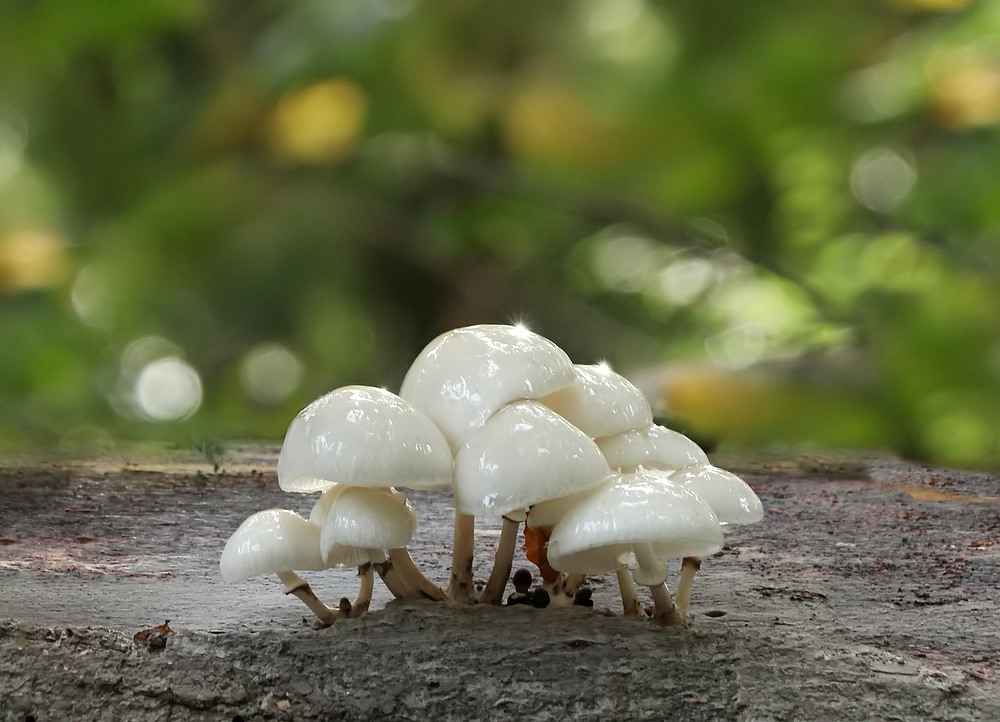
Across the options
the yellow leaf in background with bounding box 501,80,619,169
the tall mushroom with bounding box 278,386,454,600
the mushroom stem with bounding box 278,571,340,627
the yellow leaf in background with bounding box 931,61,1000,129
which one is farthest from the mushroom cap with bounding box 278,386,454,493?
the yellow leaf in background with bounding box 931,61,1000,129

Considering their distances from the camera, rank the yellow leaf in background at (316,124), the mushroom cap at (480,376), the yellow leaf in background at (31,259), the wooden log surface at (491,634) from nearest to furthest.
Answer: the wooden log surface at (491,634) < the mushroom cap at (480,376) < the yellow leaf in background at (31,259) < the yellow leaf in background at (316,124)

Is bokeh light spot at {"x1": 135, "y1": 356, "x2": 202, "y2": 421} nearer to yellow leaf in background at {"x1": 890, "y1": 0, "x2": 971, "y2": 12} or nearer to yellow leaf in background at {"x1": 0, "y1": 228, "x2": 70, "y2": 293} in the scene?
yellow leaf in background at {"x1": 0, "y1": 228, "x2": 70, "y2": 293}

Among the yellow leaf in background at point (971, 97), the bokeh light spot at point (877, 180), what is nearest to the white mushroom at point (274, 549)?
the yellow leaf in background at point (971, 97)

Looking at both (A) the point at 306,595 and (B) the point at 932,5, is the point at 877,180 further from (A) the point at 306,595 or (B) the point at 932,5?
(A) the point at 306,595

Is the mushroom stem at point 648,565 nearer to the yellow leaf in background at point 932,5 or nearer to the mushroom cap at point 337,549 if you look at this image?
the mushroom cap at point 337,549

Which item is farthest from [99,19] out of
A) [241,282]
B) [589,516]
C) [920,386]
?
[920,386]

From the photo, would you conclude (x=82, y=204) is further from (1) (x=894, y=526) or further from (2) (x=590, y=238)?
(2) (x=590, y=238)
